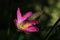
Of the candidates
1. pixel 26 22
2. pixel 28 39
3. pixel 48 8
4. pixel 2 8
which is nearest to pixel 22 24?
pixel 26 22

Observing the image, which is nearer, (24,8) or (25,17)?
(25,17)

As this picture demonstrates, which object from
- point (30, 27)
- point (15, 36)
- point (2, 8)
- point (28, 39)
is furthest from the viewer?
point (2, 8)

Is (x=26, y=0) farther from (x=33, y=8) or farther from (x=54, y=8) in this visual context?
(x=54, y=8)

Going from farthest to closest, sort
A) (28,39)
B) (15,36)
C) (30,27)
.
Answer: (28,39), (15,36), (30,27)

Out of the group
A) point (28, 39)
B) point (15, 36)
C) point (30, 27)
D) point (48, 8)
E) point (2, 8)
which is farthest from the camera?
point (48, 8)

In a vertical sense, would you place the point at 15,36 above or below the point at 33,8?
below

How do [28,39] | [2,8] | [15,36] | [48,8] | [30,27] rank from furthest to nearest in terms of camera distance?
[48,8], [2,8], [28,39], [15,36], [30,27]

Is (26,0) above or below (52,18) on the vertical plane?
above

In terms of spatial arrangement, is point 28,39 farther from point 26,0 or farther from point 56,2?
point 56,2

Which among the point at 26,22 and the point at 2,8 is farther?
the point at 2,8
